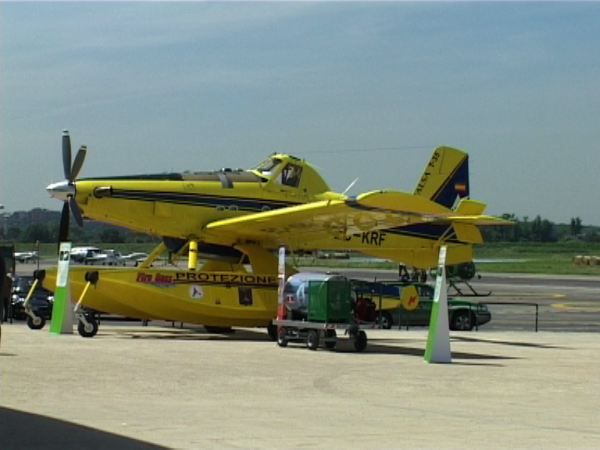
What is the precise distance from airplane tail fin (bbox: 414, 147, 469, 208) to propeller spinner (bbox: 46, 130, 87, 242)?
→ 390 inches

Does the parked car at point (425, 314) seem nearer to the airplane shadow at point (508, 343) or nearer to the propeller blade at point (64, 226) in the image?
the airplane shadow at point (508, 343)

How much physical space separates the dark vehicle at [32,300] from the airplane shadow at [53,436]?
17451 mm

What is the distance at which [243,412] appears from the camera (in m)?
11.6

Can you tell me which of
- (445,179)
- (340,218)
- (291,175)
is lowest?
(340,218)

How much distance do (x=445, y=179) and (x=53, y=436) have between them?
853 inches

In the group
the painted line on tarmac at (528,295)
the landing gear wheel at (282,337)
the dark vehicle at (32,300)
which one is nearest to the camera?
the landing gear wheel at (282,337)

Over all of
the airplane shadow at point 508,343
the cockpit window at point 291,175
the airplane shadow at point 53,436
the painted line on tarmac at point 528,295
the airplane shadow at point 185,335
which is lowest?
the airplane shadow at point 185,335

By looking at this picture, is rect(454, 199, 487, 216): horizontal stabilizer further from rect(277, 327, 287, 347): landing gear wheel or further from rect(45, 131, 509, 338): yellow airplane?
rect(277, 327, 287, 347): landing gear wheel

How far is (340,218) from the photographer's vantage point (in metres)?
23.2

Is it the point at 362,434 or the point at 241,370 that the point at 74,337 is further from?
the point at 362,434

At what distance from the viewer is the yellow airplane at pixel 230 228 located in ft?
76.2

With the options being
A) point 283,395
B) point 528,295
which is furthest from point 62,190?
point 528,295

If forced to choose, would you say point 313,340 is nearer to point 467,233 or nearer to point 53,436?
point 467,233

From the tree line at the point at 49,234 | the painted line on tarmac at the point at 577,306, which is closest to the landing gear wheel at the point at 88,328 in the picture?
the painted line on tarmac at the point at 577,306
